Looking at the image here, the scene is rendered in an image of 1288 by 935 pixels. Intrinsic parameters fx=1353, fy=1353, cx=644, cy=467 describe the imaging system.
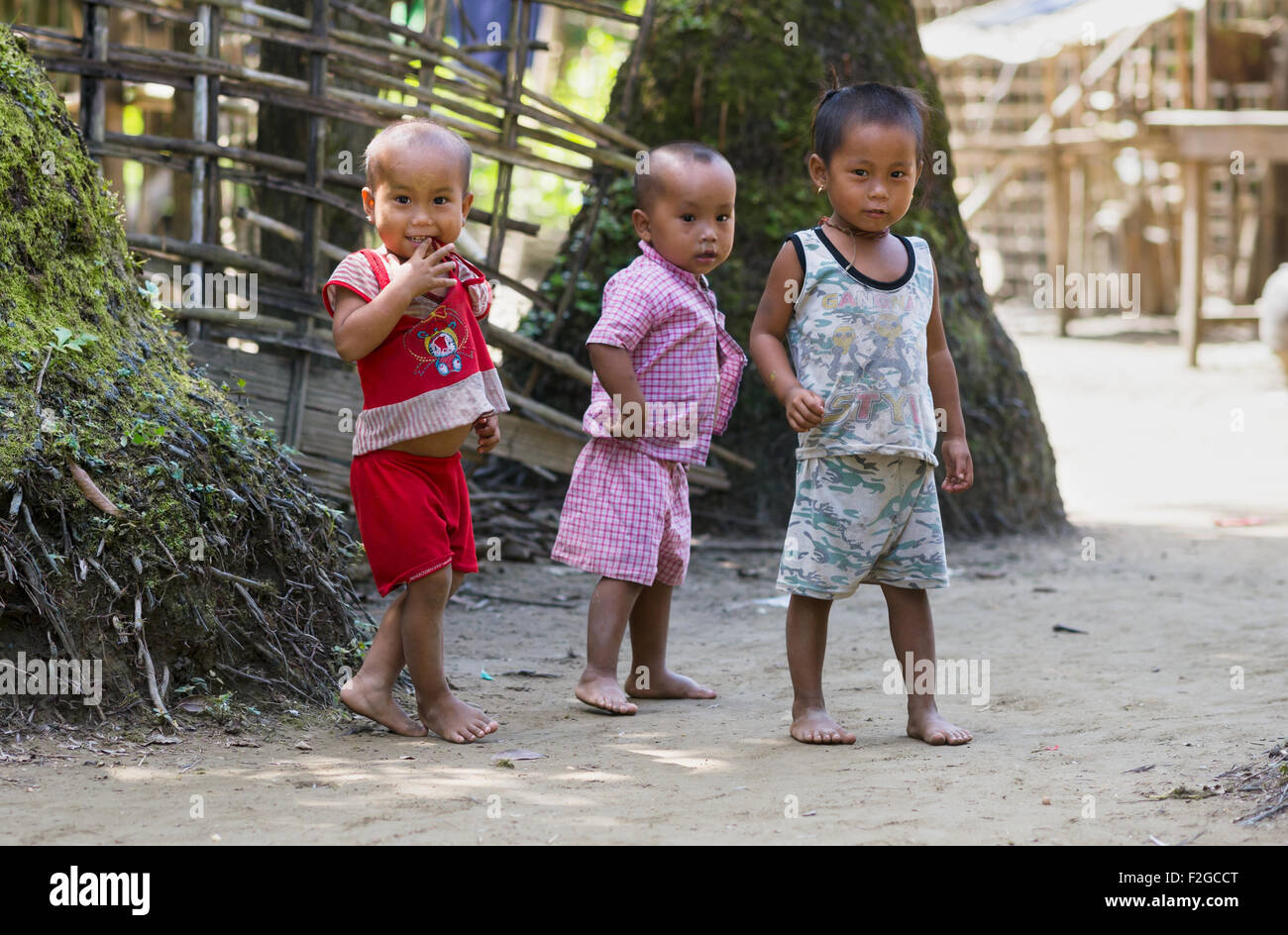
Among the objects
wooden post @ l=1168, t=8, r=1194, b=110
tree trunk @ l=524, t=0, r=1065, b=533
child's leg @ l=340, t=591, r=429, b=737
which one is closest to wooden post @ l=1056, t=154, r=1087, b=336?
wooden post @ l=1168, t=8, r=1194, b=110

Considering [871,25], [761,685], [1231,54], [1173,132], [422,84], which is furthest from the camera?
[1231,54]

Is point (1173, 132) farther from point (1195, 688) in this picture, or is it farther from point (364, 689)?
point (364, 689)

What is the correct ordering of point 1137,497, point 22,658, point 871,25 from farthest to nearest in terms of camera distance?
1. point 1137,497
2. point 871,25
3. point 22,658

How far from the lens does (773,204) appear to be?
6.96 m

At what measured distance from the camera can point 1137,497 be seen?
864cm

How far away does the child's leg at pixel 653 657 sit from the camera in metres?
4.15

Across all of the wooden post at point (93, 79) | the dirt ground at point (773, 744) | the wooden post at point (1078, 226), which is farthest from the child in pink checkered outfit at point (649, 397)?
the wooden post at point (1078, 226)

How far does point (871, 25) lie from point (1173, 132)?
24.3 feet

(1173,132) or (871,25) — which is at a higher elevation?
(1173,132)

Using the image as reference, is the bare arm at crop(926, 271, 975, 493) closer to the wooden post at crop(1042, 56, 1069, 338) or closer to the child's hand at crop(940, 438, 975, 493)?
the child's hand at crop(940, 438, 975, 493)

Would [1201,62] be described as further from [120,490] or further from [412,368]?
[120,490]

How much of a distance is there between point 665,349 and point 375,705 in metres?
1.33

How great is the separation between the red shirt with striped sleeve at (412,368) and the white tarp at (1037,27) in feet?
37.5

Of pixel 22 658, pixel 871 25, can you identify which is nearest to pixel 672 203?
pixel 22 658
